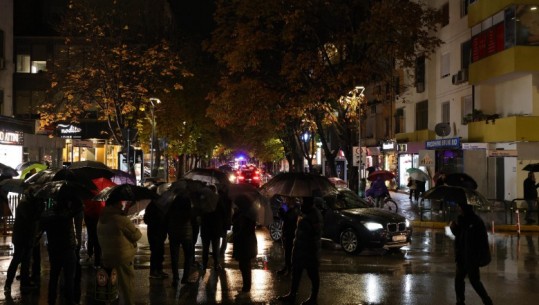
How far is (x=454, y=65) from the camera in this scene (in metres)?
33.9

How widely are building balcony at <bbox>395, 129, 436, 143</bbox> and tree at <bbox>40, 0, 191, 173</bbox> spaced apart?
51.8ft

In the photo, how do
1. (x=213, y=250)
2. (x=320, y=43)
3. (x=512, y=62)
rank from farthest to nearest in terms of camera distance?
(x=512, y=62) < (x=320, y=43) < (x=213, y=250)

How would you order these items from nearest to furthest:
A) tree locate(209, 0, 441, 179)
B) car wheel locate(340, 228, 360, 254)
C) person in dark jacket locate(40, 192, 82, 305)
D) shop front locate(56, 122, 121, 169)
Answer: person in dark jacket locate(40, 192, 82, 305) < car wheel locate(340, 228, 360, 254) < tree locate(209, 0, 441, 179) < shop front locate(56, 122, 121, 169)

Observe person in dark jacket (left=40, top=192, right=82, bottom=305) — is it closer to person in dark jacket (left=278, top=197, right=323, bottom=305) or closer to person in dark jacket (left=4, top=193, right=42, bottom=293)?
person in dark jacket (left=4, top=193, right=42, bottom=293)

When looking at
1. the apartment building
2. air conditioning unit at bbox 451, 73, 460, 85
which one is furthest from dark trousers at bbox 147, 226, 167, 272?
air conditioning unit at bbox 451, 73, 460, 85

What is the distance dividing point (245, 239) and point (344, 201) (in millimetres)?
6141

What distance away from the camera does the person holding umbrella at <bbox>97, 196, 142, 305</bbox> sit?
26.1 feet

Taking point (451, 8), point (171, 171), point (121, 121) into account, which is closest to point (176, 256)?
point (121, 121)

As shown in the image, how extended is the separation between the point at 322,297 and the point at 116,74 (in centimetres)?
2525

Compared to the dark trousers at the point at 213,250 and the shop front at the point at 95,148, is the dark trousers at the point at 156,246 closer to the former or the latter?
the dark trousers at the point at 213,250

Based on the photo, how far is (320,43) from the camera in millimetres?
25219

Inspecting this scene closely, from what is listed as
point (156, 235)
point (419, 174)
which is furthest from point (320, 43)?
point (156, 235)

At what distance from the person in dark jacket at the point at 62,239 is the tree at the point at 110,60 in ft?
73.7

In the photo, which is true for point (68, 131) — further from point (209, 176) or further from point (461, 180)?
point (461, 180)
